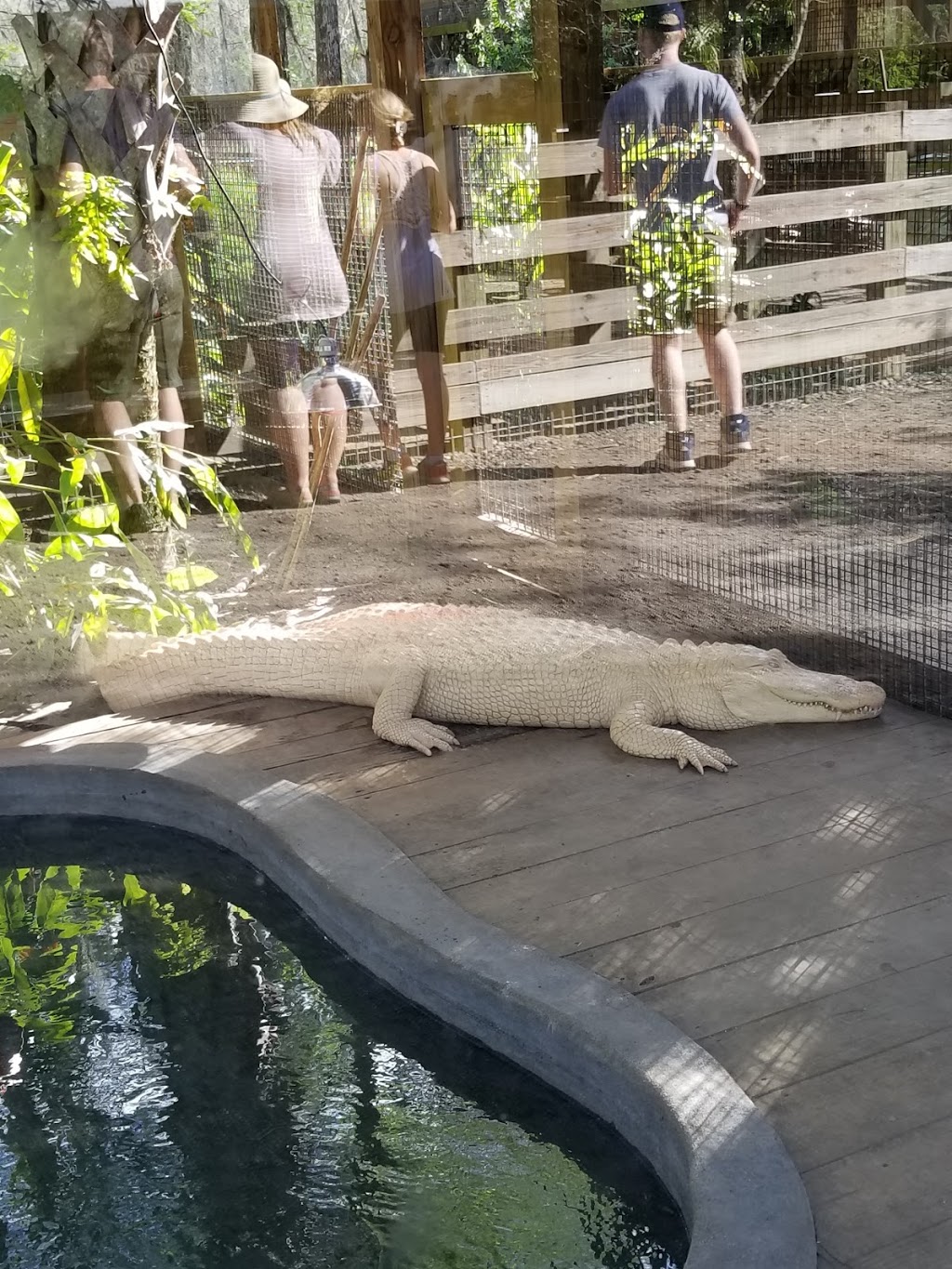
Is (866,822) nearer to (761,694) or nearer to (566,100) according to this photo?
(761,694)

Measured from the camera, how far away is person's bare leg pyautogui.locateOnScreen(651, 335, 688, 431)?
10.2 ft

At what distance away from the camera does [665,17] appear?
9.47ft

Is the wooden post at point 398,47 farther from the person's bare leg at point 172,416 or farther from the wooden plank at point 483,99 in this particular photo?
the person's bare leg at point 172,416

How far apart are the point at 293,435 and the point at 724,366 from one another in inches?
53.2

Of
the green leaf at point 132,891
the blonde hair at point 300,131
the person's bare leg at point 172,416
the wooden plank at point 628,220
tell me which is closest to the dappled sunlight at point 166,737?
the green leaf at point 132,891

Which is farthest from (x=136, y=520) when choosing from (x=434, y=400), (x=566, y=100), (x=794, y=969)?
(x=794, y=969)

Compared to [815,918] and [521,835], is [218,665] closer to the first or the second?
[521,835]

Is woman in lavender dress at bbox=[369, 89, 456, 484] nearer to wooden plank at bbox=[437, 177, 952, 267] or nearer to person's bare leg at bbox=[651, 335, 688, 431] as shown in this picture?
wooden plank at bbox=[437, 177, 952, 267]

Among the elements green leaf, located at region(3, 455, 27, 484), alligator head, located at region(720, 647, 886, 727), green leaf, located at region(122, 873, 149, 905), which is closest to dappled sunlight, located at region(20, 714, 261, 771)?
green leaf, located at region(122, 873, 149, 905)

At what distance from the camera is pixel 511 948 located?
6.91 feet

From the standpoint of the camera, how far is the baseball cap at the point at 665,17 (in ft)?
9.34

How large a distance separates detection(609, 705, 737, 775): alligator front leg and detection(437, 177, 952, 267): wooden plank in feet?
3.54

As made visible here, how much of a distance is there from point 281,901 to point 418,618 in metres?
1.02

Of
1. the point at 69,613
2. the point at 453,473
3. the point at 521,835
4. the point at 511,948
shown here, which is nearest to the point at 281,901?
the point at 521,835
